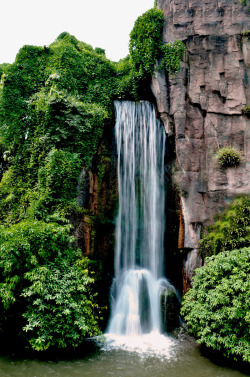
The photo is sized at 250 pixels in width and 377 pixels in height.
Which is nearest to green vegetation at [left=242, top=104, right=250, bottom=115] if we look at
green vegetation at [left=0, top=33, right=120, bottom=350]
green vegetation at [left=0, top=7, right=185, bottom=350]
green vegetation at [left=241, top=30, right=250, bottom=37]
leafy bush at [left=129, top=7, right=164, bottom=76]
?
green vegetation at [left=241, top=30, right=250, bottom=37]

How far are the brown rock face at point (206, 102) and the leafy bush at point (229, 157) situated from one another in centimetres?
25

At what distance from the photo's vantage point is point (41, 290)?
24.7 ft

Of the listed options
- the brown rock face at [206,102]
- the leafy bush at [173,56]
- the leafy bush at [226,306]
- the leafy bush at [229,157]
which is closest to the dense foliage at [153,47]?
the leafy bush at [173,56]

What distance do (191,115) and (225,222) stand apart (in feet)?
15.3

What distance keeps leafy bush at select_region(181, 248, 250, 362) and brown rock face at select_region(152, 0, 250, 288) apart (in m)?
2.67

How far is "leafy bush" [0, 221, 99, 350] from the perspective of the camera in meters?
7.47

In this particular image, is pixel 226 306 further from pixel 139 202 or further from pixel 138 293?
pixel 139 202

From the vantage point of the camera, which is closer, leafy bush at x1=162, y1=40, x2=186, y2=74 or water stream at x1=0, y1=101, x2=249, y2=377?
water stream at x1=0, y1=101, x2=249, y2=377

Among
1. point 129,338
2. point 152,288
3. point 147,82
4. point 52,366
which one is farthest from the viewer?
point 147,82

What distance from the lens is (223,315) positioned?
7.25 m

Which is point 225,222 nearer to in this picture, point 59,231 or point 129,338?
point 129,338

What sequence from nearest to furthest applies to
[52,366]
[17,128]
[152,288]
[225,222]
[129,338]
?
[52,366], [129,338], [225,222], [152,288], [17,128]

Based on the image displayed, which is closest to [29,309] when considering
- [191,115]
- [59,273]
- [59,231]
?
[59,273]

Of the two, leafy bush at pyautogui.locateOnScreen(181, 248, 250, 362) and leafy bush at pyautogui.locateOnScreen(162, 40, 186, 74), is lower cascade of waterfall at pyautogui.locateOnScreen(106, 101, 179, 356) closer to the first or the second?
leafy bush at pyautogui.locateOnScreen(162, 40, 186, 74)
